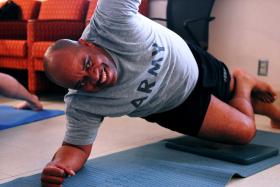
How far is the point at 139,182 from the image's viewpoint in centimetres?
134

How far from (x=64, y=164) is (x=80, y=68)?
1.02 ft

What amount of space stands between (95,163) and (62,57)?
480 millimetres

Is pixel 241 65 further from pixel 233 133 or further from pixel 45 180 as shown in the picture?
pixel 45 180

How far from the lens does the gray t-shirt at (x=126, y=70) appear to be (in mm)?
1335

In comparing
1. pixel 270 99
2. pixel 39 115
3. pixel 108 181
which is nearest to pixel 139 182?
pixel 108 181

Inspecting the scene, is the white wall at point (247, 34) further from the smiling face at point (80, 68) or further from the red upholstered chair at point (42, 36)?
the smiling face at point (80, 68)

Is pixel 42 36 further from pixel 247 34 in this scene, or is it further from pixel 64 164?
pixel 64 164

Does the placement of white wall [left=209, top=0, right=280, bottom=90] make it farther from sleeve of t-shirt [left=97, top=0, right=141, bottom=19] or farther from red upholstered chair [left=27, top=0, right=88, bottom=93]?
sleeve of t-shirt [left=97, top=0, right=141, bottom=19]

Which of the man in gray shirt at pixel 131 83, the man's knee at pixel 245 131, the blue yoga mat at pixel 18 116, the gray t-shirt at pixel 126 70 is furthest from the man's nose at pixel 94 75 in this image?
the blue yoga mat at pixel 18 116

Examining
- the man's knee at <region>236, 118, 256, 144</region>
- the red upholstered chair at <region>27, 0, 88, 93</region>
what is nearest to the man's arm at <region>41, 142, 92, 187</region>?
the man's knee at <region>236, 118, 256, 144</region>

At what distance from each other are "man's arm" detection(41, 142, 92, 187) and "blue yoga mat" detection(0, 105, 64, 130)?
879 millimetres

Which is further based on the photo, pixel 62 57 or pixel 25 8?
pixel 25 8

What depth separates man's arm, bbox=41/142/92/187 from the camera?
125cm

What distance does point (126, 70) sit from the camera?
1345mm
